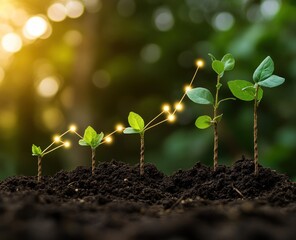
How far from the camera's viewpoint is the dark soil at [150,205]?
3.05 ft

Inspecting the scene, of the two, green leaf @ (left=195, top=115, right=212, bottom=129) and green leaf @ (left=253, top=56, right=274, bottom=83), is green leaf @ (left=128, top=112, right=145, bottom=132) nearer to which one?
green leaf @ (left=195, top=115, right=212, bottom=129)

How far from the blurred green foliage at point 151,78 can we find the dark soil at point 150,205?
143 inches

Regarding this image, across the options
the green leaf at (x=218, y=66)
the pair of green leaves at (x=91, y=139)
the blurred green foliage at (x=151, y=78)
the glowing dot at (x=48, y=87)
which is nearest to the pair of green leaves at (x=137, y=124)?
the pair of green leaves at (x=91, y=139)

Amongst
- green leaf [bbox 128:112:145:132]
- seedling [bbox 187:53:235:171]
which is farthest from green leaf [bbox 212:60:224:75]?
green leaf [bbox 128:112:145:132]

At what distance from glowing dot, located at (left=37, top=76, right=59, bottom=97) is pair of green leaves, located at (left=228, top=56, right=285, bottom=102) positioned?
24.3 ft

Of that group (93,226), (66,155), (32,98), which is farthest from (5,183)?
(32,98)

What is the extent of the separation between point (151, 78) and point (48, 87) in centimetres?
210

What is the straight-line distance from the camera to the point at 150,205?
1599 mm

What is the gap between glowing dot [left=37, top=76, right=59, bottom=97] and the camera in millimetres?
9159

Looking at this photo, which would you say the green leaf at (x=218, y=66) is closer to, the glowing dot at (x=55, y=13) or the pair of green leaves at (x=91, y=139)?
the pair of green leaves at (x=91, y=139)

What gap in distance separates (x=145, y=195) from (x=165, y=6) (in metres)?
7.37

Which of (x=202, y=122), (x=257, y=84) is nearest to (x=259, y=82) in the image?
(x=257, y=84)

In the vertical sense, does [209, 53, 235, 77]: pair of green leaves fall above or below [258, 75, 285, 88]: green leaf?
above

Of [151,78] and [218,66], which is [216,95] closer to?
[218,66]
